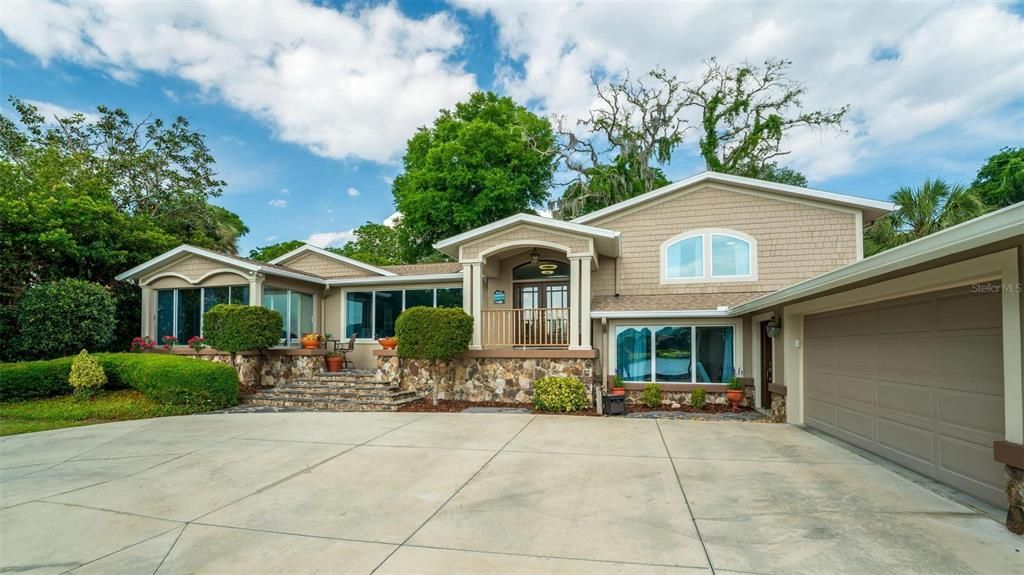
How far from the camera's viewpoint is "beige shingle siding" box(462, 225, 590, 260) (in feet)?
34.6

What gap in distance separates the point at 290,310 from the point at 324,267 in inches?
75.7

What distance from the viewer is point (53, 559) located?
341 centimetres

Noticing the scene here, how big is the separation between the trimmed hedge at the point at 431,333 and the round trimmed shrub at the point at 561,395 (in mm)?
1980

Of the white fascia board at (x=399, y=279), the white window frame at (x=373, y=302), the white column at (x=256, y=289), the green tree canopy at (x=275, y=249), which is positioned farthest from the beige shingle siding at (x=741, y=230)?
Result: the green tree canopy at (x=275, y=249)

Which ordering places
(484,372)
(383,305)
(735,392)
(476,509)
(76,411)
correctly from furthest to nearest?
1. (383,305)
2. (484,372)
3. (735,392)
4. (76,411)
5. (476,509)

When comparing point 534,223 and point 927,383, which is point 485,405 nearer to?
point 534,223

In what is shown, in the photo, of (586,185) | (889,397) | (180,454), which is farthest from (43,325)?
(586,185)

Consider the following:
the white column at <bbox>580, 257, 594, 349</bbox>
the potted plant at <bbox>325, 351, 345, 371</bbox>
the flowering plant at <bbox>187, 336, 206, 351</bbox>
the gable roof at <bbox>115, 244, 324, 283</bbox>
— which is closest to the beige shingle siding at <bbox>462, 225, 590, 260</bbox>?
the white column at <bbox>580, 257, 594, 349</bbox>

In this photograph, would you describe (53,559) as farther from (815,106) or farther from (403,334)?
(815,106)

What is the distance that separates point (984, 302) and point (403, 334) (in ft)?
29.1

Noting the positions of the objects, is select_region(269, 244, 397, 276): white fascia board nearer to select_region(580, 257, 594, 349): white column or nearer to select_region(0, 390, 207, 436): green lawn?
select_region(0, 390, 207, 436): green lawn

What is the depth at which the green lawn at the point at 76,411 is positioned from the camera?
29.2 ft

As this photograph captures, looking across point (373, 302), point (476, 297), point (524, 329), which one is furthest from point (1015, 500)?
point (373, 302)

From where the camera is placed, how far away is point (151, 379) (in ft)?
32.8
